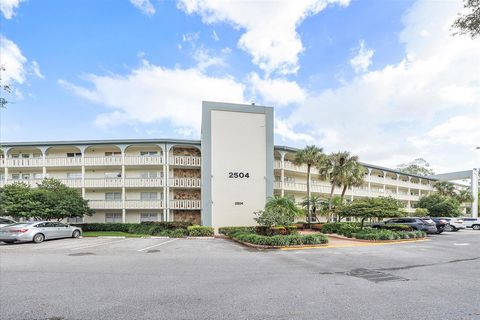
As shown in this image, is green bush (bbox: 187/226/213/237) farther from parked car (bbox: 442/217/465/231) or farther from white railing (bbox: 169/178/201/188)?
parked car (bbox: 442/217/465/231)

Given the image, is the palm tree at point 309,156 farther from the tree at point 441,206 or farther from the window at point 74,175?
the tree at point 441,206

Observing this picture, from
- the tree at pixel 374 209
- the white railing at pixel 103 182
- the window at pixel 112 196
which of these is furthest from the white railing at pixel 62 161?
the tree at pixel 374 209

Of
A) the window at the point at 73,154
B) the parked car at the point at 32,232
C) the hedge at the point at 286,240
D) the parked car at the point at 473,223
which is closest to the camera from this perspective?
the hedge at the point at 286,240

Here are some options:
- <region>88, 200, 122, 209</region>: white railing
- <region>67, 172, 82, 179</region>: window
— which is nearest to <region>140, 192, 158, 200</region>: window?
<region>88, 200, 122, 209</region>: white railing

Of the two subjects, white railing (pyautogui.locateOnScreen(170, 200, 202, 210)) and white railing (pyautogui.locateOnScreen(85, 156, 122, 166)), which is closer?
white railing (pyautogui.locateOnScreen(170, 200, 202, 210))

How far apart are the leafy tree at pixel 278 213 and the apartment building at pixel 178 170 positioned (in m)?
3.53

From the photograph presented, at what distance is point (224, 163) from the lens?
25500mm

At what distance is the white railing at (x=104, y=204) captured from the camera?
28219 millimetres

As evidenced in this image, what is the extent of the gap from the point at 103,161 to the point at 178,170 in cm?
759

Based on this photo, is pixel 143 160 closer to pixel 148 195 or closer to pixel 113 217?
pixel 148 195

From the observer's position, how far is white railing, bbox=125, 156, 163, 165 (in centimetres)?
2828

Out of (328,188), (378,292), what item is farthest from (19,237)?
(328,188)

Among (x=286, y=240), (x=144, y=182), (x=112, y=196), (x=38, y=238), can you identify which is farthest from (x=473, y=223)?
(x=38, y=238)

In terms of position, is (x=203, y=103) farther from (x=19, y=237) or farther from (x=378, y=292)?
(x=378, y=292)
